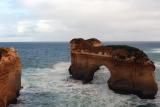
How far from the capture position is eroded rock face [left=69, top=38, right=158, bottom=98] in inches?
1382

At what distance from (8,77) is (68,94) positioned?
33.7 ft

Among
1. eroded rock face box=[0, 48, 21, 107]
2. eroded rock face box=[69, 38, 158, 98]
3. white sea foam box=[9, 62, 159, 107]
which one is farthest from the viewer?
eroded rock face box=[69, 38, 158, 98]

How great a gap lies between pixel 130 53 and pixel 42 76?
625 inches

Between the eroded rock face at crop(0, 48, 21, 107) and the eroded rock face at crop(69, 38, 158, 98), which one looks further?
the eroded rock face at crop(69, 38, 158, 98)

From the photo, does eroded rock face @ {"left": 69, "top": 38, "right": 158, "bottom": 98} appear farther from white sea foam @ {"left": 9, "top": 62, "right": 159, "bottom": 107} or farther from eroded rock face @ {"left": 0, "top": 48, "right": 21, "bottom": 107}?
eroded rock face @ {"left": 0, "top": 48, "right": 21, "bottom": 107}

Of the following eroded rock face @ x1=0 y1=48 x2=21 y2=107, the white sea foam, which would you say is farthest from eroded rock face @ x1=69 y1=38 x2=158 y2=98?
eroded rock face @ x1=0 y1=48 x2=21 y2=107

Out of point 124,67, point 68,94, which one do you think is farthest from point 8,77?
point 124,67

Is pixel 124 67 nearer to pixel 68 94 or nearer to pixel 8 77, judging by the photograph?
pixel 68 94

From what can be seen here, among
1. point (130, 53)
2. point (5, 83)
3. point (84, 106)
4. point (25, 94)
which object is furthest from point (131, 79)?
point (5, 83)

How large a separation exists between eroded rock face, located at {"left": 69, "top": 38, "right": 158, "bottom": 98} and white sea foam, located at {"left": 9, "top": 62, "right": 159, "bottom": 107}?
45.2 inches

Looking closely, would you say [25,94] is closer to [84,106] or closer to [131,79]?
[84,106]

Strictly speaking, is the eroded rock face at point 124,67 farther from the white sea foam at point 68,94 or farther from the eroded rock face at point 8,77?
the eroded rock face at point 8,77

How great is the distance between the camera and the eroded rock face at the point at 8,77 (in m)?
25.3

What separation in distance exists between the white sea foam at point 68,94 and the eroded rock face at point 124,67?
1.15 m
